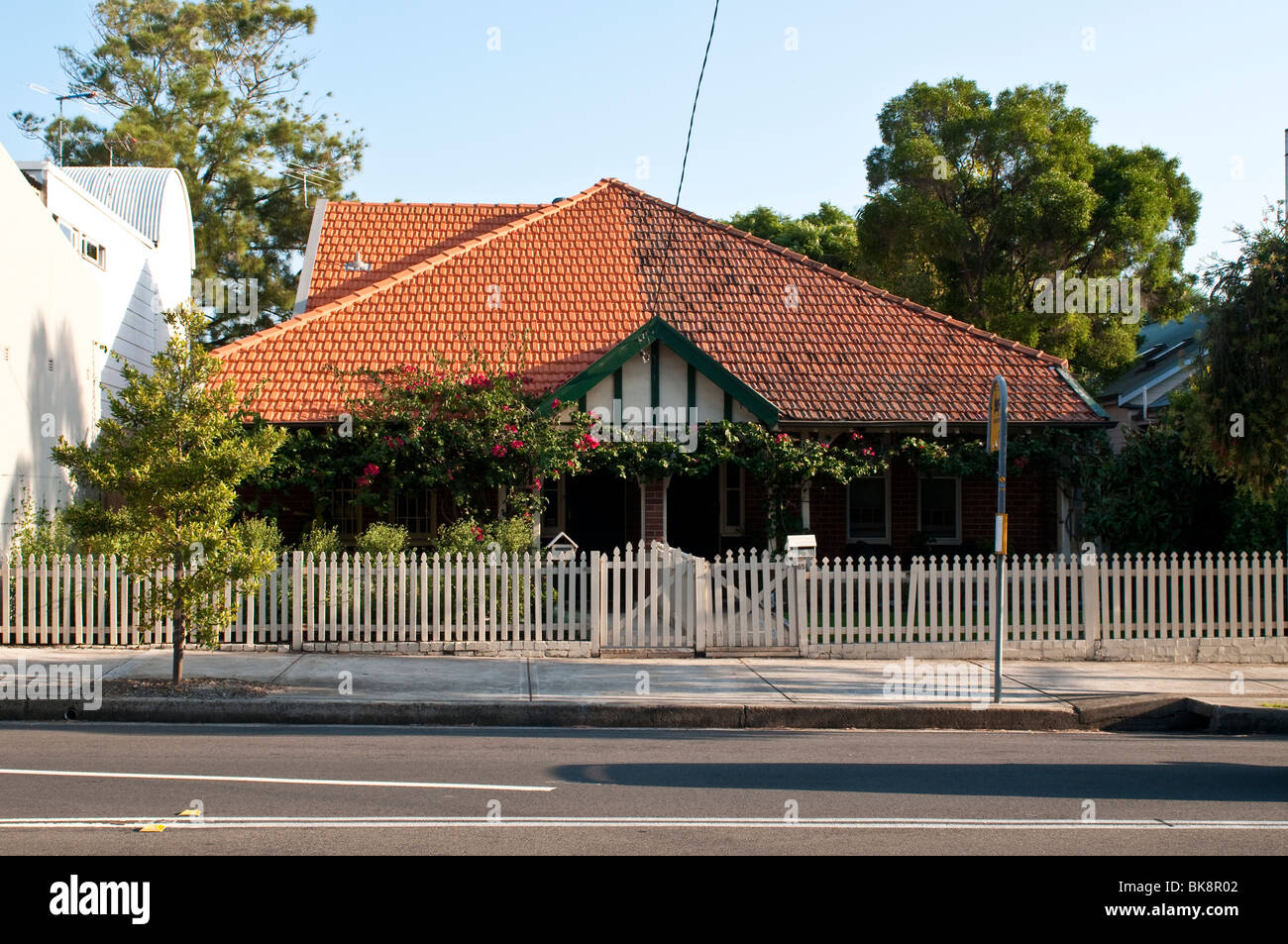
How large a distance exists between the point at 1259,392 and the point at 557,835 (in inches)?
407

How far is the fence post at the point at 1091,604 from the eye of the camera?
1360 cm

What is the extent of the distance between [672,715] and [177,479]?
5088mm

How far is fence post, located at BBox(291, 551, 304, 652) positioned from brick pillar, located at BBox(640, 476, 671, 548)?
5.74 m

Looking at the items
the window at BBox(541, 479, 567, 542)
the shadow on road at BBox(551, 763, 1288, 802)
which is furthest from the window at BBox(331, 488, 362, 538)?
the shadow on road at BBox(551, 763, 1288, 802)

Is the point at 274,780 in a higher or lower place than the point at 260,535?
lower

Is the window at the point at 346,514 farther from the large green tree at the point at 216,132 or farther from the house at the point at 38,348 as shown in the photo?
the large green tree at the point at 216,132

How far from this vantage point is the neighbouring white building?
1474 centimetres

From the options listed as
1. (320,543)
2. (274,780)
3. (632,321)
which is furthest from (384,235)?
(274,780)

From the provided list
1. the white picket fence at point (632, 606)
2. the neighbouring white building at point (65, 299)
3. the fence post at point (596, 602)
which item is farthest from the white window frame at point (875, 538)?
the neighbouring white building at point (65, 299)

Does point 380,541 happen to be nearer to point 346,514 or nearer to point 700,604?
point 346,514

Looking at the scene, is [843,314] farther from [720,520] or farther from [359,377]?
[359,377]

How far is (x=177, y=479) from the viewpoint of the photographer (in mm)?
10758

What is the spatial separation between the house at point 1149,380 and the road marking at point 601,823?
1508 cm

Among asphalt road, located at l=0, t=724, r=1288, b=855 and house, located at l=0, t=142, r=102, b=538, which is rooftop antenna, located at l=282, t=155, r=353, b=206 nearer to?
house, located at l=0, t=142, r=102, b=538
